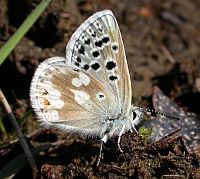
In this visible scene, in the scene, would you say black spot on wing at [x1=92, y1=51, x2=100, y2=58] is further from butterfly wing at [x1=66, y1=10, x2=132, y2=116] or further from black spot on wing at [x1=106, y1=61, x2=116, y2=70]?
black spot on wing at [x1=106, y1=61, x2=116, y2=70]

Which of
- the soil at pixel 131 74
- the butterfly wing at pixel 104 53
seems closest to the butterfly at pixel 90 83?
the butterfly wing at pixel 104 53

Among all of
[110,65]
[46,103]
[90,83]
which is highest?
[110,65]

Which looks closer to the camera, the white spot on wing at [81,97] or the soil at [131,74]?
the soil at [131,74]

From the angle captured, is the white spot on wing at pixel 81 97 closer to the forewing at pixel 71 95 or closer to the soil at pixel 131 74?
the forewing at pixel 71 95

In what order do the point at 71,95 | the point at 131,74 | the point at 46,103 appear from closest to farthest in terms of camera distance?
the point at 46,103, the point at 71,95, the point at 131,74

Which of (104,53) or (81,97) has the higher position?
(104,53)

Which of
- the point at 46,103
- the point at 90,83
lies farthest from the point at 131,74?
the point at 46,103

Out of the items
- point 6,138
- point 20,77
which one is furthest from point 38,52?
point 6,138

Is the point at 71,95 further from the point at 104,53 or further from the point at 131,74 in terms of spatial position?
the point at 131,74

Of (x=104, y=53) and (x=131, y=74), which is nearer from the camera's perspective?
(x=104, y=53)
